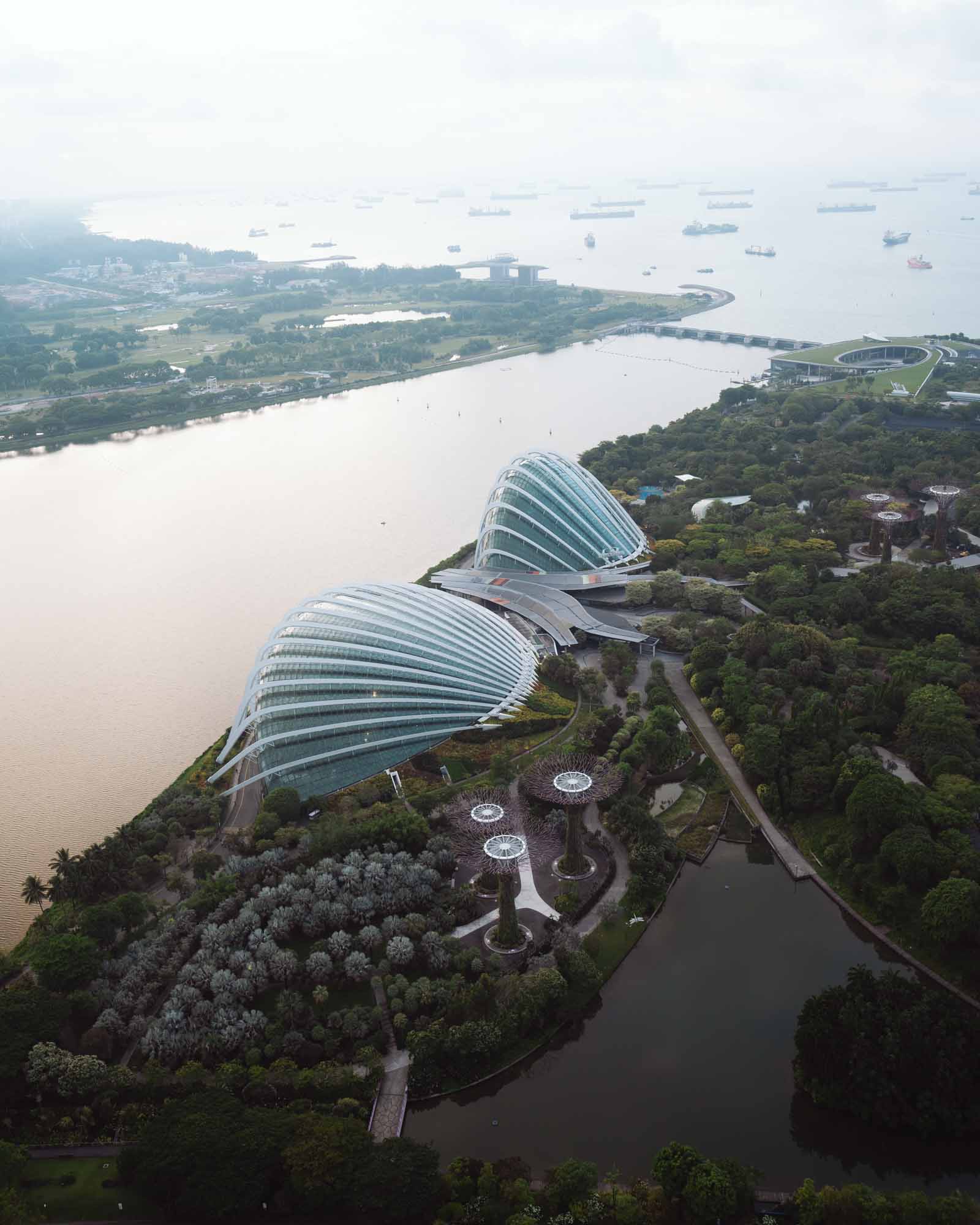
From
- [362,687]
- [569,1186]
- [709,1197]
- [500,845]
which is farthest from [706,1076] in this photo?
[362,687]

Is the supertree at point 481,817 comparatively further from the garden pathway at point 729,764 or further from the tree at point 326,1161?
the garden pathway at point 729,764

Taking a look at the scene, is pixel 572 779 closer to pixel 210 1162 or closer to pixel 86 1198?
pixel 210 1162

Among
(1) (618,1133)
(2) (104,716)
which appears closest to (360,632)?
(2) (104,716)

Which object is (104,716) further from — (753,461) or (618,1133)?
(753,461)

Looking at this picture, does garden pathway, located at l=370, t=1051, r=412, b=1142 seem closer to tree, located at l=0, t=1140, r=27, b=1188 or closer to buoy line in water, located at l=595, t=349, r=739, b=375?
tree, located at l=0, t=1140, r=27, b=1188

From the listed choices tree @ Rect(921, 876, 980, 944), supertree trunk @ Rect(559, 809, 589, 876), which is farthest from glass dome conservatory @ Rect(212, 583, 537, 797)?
tree @ Rect(921, 876, 980, 944)

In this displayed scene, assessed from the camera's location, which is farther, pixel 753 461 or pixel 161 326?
pixel 161 326

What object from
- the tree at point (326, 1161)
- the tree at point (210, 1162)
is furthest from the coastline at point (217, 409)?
the tree at point (326, 1161)
